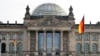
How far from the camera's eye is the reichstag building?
118625 mm

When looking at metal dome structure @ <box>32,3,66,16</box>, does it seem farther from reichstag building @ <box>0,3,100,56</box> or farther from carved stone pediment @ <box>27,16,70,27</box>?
carved stone pediment @ <box>27,16,70,27</box>

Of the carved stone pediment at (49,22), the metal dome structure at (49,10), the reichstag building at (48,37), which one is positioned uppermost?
the metal dome structure at (49,10)

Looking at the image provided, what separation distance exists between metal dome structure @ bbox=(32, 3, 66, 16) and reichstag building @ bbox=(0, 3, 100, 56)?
12.9 feet

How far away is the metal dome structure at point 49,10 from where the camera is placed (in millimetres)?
125619

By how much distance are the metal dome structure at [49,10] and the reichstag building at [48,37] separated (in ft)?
12.9

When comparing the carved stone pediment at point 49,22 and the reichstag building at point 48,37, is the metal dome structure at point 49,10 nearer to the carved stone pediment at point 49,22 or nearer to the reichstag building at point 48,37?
the reichstag building at point 48,37

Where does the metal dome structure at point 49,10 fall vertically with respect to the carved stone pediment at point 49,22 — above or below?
above

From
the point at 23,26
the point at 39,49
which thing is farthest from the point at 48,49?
the point at 23,26

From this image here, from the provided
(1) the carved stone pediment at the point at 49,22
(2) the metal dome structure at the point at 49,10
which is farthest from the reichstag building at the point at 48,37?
(2) the metal dome structure at the point at 49,10

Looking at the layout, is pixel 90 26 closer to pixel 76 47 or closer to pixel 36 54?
pixel 76 47

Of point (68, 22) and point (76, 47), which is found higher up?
point (68, 22)

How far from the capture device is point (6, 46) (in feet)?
397

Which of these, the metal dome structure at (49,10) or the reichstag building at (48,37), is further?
the metal dome structure at (49,10)

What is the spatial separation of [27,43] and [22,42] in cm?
207
